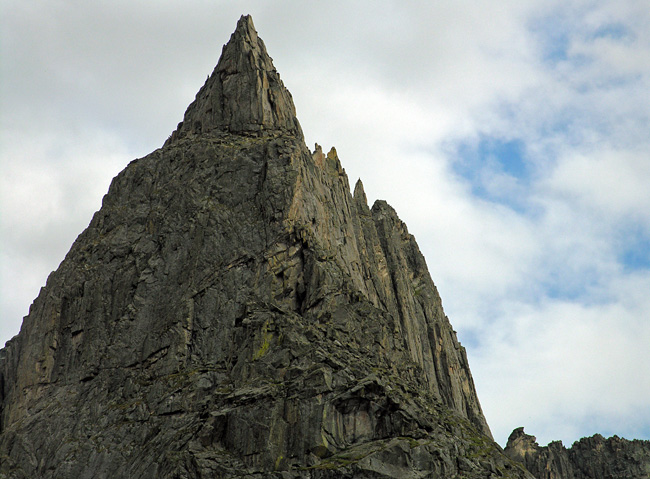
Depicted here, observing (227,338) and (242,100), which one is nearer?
(227,338)

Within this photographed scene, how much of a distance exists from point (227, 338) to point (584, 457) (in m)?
124

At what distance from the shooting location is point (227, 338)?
9544 centimetres

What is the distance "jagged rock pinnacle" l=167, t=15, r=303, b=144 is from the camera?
129 metres

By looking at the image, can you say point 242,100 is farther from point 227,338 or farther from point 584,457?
point 584,457

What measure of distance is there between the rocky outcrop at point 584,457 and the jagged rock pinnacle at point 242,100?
9450 centimetres

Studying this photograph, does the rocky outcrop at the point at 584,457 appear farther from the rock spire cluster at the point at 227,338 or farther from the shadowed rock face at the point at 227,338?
the shadowed rock face at the point at 227,338

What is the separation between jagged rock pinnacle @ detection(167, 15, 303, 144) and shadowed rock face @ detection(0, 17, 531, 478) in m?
0.34

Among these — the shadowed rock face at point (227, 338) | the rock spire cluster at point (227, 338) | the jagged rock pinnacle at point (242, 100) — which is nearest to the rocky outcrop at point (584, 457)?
the rock spire cluster at point (227, 338)

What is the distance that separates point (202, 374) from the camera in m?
90.7

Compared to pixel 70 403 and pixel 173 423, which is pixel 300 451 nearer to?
pixel 173 423

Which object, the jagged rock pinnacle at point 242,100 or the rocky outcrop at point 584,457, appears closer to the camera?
the jagged rock pinnacle at point 242,100

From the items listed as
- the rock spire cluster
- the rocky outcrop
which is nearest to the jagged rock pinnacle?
the rock spire cluster

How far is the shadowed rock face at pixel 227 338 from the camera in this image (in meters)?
74.4

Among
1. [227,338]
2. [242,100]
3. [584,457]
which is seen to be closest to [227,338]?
[227,338]
